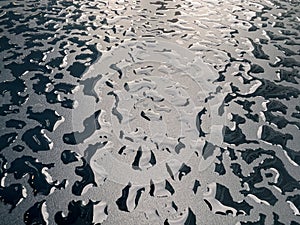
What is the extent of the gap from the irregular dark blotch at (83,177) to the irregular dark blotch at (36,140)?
68 mm

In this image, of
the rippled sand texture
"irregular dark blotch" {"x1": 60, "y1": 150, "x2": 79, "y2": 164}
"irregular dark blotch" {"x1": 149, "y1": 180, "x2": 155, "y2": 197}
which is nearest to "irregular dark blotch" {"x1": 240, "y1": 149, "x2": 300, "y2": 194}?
the rippled sand texture

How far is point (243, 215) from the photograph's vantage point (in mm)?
419

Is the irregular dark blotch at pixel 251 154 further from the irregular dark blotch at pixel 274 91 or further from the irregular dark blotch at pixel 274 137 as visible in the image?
the irregular dark blotch at pixel 274 91

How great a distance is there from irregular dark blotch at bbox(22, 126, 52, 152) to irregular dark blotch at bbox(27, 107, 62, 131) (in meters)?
0.01

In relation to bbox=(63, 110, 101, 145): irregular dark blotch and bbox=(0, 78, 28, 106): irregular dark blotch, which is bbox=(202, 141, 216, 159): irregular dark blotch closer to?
bbox=(63, 110, 101, 145): irregular dark blotch

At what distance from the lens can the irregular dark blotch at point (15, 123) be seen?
557mm

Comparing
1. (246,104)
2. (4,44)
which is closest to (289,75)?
(246,104)

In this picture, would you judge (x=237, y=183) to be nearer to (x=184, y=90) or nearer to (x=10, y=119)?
(x=184, y=90)

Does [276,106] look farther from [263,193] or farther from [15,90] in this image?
[15,90]

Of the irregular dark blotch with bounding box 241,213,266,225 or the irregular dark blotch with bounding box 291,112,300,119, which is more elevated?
the irregular dark blotch with bounding box 241,213,266,225

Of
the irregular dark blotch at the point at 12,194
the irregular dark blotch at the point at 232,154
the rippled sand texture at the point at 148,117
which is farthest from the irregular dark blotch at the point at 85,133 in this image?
the irregular dark blotch at the point at 232,154

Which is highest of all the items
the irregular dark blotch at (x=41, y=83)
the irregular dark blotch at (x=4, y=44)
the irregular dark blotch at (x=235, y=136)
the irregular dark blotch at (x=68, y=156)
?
the irregular dark blotch at (x=235, y=136)

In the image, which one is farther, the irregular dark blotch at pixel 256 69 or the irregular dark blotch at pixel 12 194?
the irregular dark blotch at pixel 256 69

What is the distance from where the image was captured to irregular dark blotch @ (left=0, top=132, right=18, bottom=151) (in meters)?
0.52
